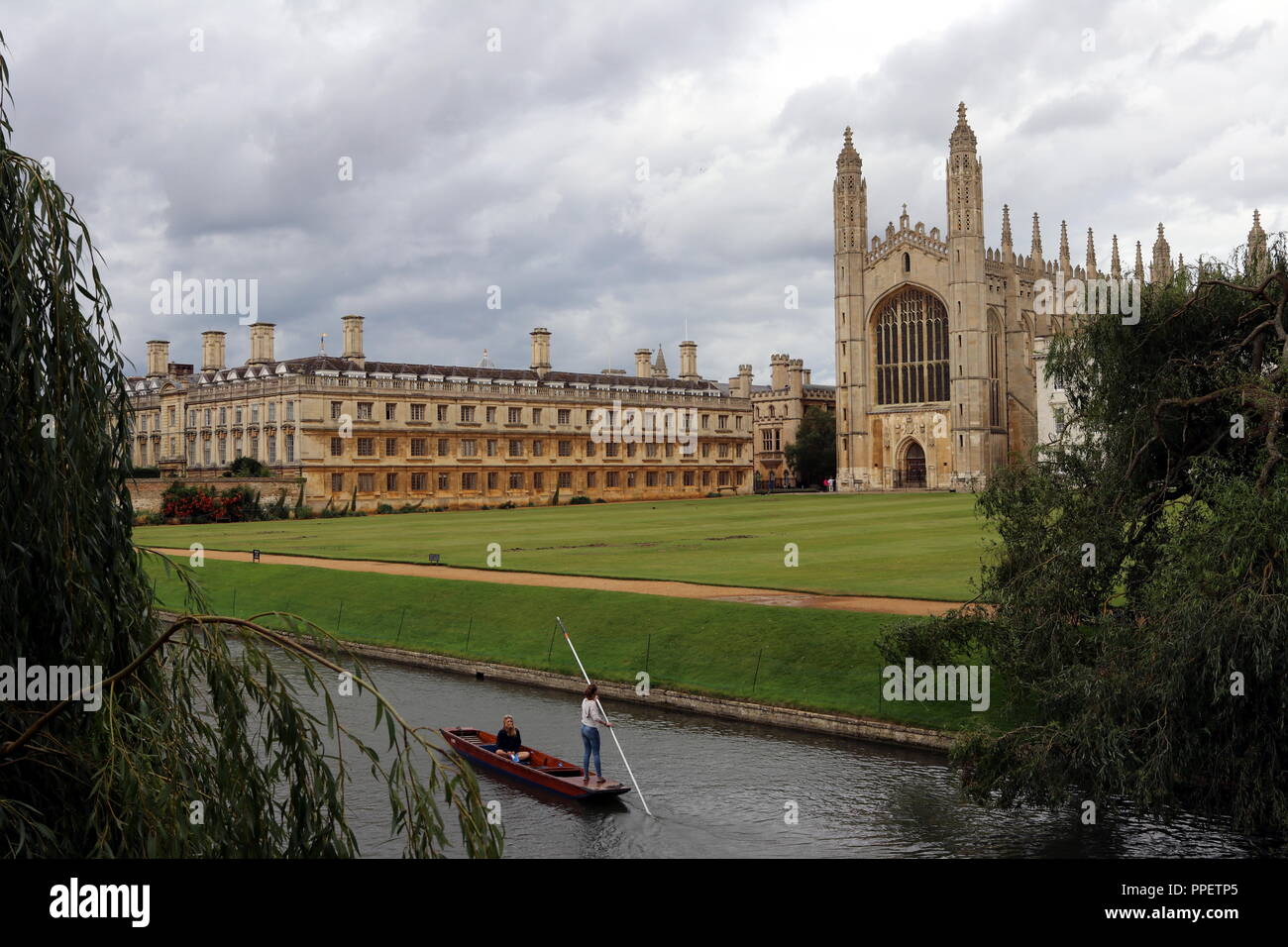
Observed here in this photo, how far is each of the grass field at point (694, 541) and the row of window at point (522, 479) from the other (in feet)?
15.0

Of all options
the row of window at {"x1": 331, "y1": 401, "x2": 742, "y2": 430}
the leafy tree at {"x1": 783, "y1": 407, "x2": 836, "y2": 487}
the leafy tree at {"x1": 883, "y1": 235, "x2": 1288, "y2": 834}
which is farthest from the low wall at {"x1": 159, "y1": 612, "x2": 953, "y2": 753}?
the leafy tree at {"x1": 783, "y1": 407, "x2": 836, "y2": 487}

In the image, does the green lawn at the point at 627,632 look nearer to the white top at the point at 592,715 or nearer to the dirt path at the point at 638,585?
the dirt path at the point at 638,585

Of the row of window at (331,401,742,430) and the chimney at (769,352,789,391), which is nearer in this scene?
the row of window at (331,401,742,430)

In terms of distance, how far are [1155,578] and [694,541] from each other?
1127 inches

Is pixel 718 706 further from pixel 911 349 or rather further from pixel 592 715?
pixel 911 349

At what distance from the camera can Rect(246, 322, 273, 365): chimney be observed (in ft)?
232

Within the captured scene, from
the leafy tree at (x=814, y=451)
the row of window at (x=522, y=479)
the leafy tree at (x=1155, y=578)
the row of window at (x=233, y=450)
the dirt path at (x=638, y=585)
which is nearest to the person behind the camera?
the leafy tree at (x=1155, y=578)

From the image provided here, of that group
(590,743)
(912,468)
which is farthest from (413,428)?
(590,743)

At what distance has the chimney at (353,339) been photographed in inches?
2773

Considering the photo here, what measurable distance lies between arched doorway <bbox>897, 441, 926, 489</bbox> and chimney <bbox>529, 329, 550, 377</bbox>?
1164 inches

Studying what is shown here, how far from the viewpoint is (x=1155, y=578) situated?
1259 centimetres

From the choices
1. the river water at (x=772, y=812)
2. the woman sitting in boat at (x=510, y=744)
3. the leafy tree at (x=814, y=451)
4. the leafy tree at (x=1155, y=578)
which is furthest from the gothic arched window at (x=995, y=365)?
the woman sitting in boat at (x=510, y=744)

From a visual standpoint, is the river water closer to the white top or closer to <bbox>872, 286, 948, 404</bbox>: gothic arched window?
the white top
